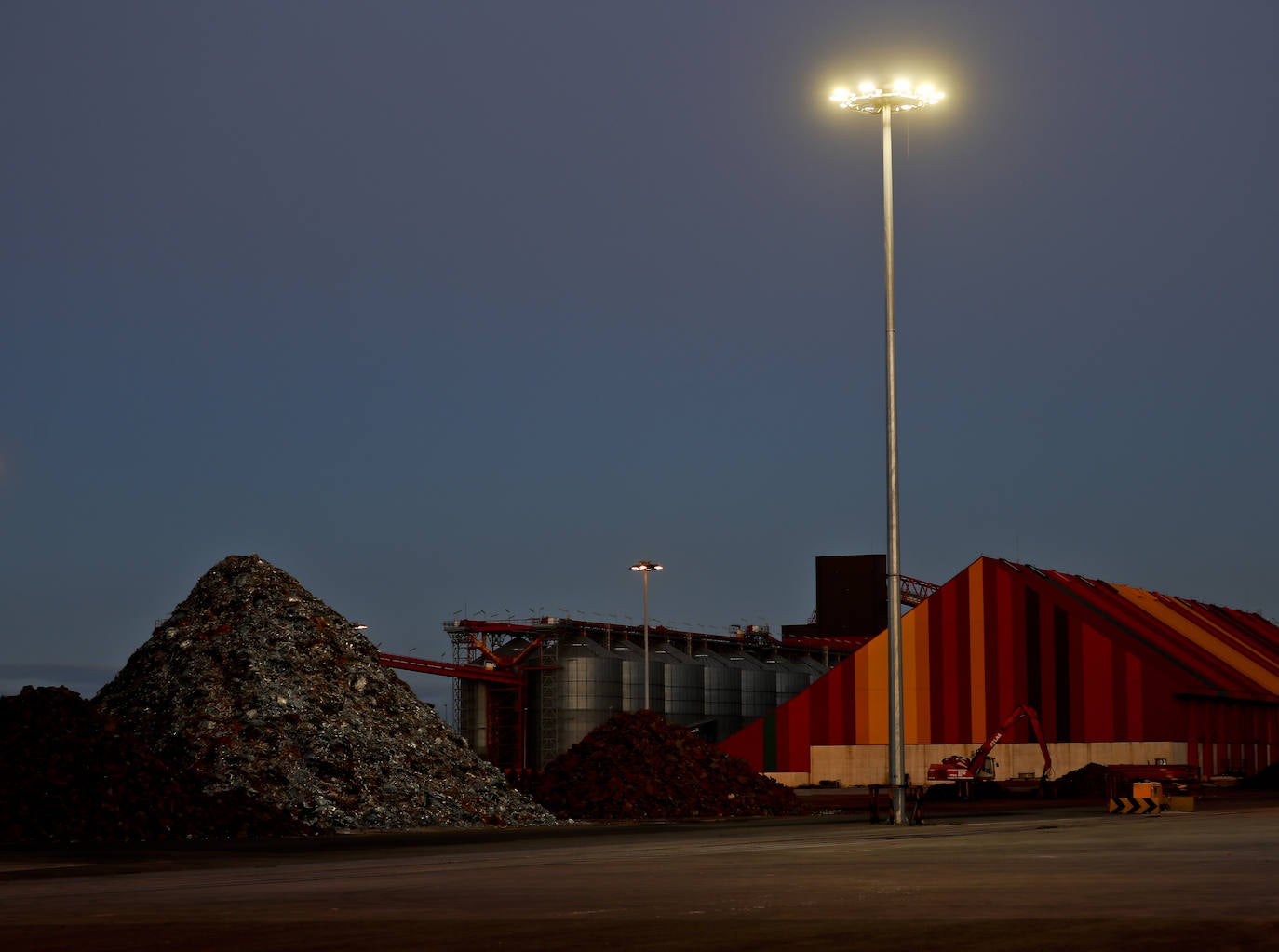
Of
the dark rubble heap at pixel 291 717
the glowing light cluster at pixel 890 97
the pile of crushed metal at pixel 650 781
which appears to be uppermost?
the glowing light cluster at pixel 890 97

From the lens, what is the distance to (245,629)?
37156mm

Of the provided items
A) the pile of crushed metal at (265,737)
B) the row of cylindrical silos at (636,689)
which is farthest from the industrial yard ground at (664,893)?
the row of cylindrical silos at (636,689)

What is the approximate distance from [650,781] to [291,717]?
34.0 feet

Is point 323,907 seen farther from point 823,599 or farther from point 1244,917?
point 823,599

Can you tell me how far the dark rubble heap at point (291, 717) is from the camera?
106 ft

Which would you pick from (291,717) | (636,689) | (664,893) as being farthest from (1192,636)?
(664,893)

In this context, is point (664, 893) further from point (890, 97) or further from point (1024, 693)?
point (1024, 693)

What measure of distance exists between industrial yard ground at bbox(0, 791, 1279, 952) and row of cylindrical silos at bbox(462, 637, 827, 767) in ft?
257

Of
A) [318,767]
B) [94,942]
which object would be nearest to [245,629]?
[318,767]

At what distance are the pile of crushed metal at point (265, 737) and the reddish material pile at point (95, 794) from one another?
0.04m

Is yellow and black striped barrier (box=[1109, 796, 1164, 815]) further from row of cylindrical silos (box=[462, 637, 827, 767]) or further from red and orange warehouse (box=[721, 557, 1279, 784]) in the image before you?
row of cylindrical silos (box=[462, 637, 827, 767])

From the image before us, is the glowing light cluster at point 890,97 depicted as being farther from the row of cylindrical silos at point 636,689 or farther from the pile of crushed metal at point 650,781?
the row of cylindrical silos at point 636,689

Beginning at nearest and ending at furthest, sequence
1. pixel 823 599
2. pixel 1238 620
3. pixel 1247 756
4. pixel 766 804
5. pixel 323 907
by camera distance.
→ pixel 323 907 → pixel 766 804 → pixel 1247 756 → pixel 1238 620 → pixel 823 599

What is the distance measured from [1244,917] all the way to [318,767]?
23.9 m
